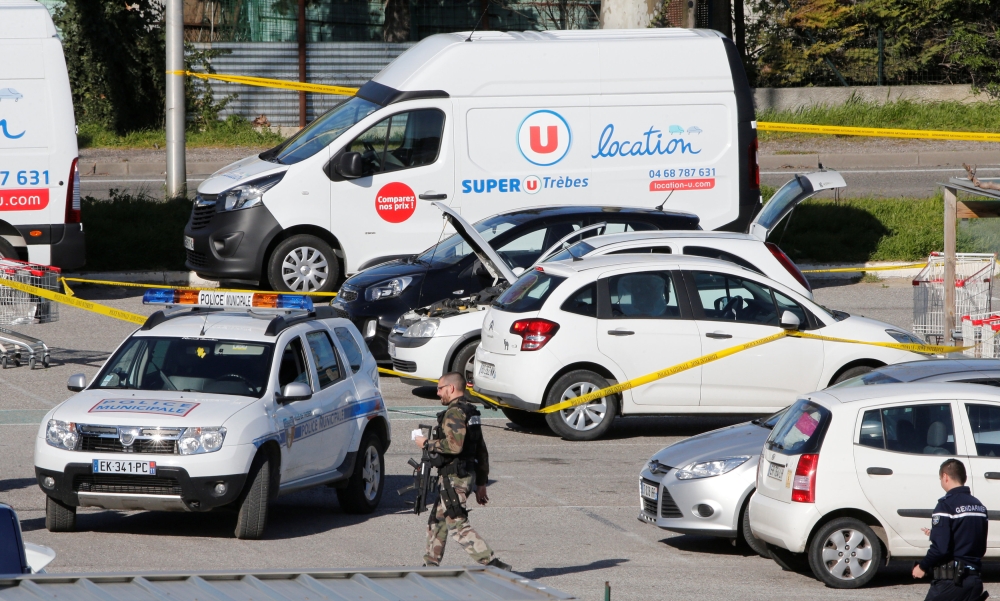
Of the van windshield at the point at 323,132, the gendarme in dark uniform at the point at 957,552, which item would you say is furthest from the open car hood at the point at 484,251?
the gendarme in dark uniform at the point at 957,552

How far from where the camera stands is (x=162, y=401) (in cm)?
884

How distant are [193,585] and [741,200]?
1368 cm

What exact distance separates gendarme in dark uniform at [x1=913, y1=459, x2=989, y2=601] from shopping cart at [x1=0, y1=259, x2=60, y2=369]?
1029 centimetres

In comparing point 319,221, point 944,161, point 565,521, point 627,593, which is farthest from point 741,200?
point 944,161

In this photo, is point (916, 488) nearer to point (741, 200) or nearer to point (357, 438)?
point (357, 438)

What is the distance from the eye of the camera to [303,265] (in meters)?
16.5

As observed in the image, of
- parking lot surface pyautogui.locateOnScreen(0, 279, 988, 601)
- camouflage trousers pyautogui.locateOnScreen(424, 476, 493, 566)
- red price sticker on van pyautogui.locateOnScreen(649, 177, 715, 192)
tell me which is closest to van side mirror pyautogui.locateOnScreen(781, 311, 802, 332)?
parking lot surface pyautogui.locateOnScreen(0, 279, 988, 601)

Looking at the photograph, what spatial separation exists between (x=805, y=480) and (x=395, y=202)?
29.8 ft

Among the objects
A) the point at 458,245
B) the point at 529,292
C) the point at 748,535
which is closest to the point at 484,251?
the point at 529,292

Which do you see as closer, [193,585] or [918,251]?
[193,585]

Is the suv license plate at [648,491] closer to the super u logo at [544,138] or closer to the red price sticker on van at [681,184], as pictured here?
the super u logo at [544,138]

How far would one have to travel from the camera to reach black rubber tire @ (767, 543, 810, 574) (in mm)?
8625

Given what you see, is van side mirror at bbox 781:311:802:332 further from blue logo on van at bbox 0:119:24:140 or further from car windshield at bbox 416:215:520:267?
blue logo on van at bbox 0:119:24:140

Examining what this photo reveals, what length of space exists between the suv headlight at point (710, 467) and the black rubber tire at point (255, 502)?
2.81m
